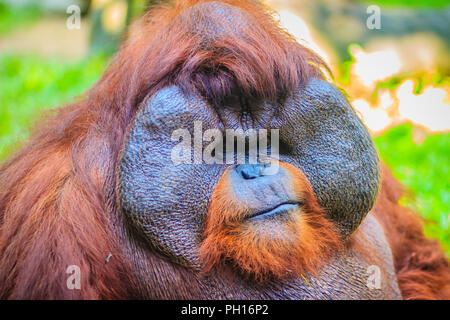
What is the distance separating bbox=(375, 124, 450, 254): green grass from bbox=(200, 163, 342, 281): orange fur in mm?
2033

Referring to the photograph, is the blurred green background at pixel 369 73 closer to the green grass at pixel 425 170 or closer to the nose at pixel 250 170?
the green grass at pixel 425 170

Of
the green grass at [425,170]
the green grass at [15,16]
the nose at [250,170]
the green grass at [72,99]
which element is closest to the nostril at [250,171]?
the nose at [250,170]

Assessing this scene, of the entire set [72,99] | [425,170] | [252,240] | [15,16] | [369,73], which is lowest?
[252,240]

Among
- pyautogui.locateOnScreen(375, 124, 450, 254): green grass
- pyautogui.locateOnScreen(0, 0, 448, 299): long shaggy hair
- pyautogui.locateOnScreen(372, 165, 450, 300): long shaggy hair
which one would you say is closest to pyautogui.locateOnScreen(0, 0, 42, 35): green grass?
pyautogui.locateOnScreen(375, 124, 450, 254): green grass

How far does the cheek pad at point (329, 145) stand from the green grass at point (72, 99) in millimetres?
1628

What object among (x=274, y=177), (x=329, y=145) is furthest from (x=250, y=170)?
(x=329, y=145)

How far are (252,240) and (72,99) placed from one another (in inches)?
65.7

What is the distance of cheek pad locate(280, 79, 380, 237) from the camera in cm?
218

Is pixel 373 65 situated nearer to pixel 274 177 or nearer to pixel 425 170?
pixel 425 170

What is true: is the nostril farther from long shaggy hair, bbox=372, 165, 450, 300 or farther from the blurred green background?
the blurred green background

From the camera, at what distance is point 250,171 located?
6.79 ft

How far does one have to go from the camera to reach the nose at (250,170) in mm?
2062

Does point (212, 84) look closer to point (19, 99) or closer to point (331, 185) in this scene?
point (331, 185)

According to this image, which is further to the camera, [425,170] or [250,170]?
[425,170]
